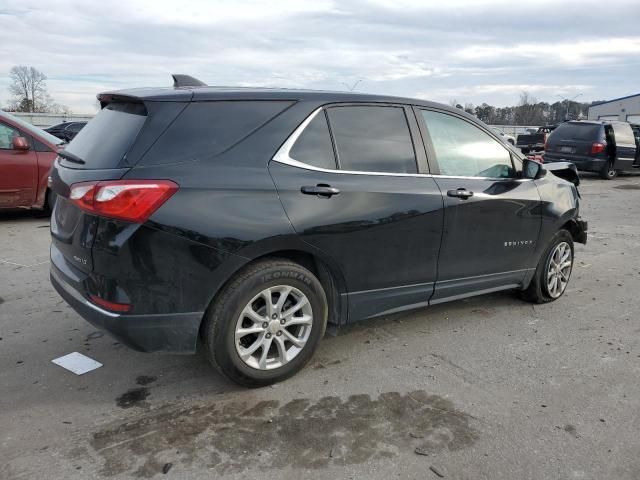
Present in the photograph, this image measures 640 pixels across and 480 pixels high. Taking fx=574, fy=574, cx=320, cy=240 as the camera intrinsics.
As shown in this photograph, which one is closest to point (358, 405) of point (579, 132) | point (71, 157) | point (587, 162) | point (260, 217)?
point (260, 217)

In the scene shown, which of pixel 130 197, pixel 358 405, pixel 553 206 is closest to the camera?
pixel 130 197

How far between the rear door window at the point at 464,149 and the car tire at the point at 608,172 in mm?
13866

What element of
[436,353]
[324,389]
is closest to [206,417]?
[324,389]

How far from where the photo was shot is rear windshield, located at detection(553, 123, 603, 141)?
642 inches

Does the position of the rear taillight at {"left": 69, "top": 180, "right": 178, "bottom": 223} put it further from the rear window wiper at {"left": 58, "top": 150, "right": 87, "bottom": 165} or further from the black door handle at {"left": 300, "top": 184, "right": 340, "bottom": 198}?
the black door handle at {"left": 300, "top": 184, "right": 340, "bottom": 198}

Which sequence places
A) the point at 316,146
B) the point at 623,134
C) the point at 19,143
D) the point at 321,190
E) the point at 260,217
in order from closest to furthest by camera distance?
1. the point at 260,217
2. the point at 321,190
3. the point at 316,146
4. the point at 19,143
5. the point at 623,134

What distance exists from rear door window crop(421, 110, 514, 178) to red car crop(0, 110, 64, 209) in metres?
6.14

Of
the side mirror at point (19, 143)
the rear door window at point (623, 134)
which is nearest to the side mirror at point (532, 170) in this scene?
the side mirror at point (19, 143)

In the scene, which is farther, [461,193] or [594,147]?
[594,147]

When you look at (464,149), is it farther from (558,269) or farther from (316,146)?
(558,269)

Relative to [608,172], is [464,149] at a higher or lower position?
higher

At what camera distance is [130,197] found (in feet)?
9.63

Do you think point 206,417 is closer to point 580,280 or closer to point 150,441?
point 150,441

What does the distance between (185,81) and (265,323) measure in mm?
1798
